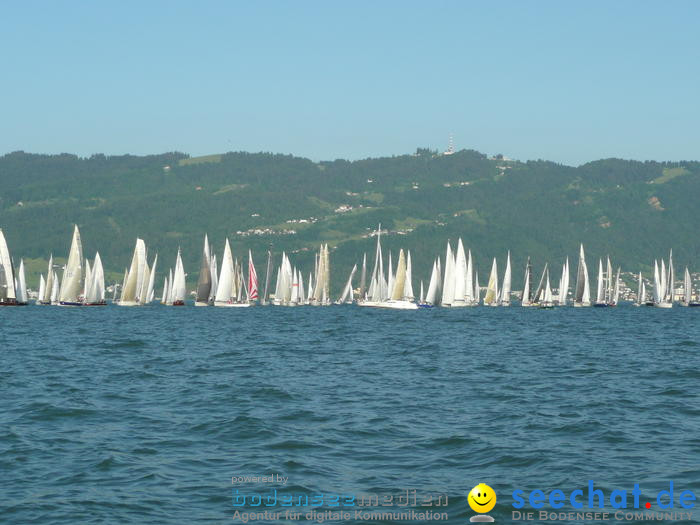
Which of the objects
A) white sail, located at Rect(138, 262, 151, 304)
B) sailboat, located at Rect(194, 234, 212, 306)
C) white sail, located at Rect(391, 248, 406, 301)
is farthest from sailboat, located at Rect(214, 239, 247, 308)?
white sail, located at Rect(391, 248, 406, 301)

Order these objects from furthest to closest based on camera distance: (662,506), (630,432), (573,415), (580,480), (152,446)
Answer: (573,415), (630,432), (152,446), (580,480), (662,506)

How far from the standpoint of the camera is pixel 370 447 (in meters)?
22.8

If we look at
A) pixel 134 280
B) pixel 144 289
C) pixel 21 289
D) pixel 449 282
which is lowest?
pixel 21 289

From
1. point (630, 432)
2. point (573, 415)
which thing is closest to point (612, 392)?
point (573, 415)

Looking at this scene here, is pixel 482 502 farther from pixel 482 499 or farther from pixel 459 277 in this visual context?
pixel 459 277

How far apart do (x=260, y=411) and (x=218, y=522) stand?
1219 cm

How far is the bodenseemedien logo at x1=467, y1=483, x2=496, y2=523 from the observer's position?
1650 cm

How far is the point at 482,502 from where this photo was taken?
1714 centimetres

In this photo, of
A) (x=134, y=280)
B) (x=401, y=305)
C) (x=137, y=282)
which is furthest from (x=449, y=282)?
(x=137, y=282)

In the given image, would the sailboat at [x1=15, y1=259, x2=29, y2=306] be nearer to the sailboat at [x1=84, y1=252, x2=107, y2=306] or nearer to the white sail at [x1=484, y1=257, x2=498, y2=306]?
the sailboat at [x1=84, y1=252, x2=107, y2=306]

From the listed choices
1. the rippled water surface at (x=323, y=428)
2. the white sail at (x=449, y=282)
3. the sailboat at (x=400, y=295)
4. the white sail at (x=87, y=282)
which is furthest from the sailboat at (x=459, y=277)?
the rippled water surface at (x=323, y=428)

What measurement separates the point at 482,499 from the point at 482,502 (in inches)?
5.6

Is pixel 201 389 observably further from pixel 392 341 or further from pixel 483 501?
pixel 392 341

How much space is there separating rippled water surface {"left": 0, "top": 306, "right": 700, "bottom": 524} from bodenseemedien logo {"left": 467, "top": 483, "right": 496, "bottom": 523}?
0.17m
